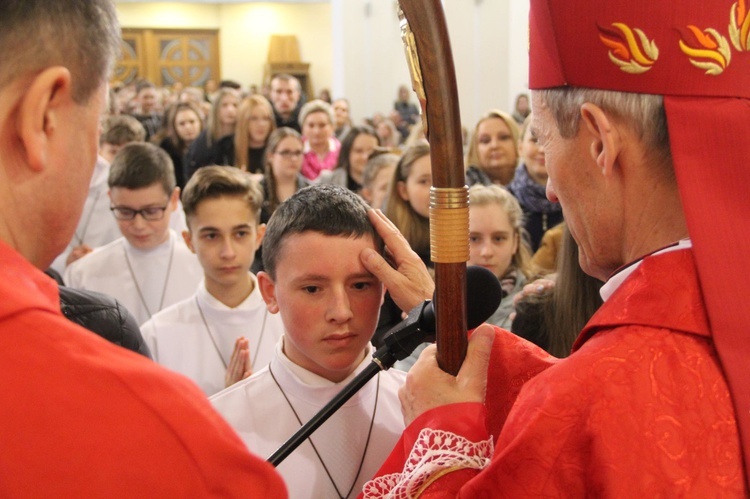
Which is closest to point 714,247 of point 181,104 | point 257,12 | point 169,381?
point 169,381

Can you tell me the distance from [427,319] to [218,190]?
2.21 m

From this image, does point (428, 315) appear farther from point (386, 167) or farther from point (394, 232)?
point (386, 167)

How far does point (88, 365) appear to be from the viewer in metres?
0.95

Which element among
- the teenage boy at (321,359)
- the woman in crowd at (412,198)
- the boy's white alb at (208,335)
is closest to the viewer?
the teenage boy at (321,359)

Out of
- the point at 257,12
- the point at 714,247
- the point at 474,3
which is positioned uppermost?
the point at 257,12

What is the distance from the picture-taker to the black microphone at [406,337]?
1647 mm

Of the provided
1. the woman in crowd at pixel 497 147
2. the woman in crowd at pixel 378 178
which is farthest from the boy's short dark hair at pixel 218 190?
the woman in crowd at pixel 497 147

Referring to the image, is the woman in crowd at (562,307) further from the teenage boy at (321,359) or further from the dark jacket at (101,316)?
the dark jacket at (101,316)

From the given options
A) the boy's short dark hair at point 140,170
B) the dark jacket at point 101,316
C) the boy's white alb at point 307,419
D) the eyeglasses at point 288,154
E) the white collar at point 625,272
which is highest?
the eyeglasses at point 288,154

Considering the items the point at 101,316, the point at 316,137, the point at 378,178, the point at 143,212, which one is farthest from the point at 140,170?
the point at 316,137

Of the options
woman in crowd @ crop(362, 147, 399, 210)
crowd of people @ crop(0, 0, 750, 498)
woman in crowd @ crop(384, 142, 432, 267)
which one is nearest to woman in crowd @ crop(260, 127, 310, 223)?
woman in crowd @ crop(362, 147, 399, 210)

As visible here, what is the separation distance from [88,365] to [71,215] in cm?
26

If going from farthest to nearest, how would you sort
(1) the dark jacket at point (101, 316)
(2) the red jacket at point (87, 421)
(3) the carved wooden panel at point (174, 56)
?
(3) the carved wooden panel at point (174, 56) → (1) the dark jacket at point (101, 316) → (2) the red jacket at point (87, 421)

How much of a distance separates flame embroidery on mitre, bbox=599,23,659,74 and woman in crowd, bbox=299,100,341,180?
6.79 meters
